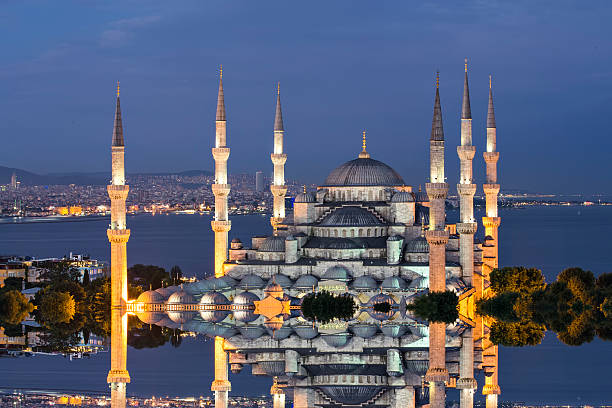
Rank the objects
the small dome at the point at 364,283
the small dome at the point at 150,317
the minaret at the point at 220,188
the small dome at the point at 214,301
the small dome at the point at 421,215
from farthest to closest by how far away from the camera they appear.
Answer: the small dome at the point at 421,215 < the minaret at the point at 220,188 < the small dome at the point at 364,283 < the small dome at the point at 214,301 < the small dome at the point at 150,317

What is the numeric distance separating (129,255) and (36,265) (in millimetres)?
22354

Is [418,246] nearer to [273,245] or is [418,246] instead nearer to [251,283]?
[273,245]

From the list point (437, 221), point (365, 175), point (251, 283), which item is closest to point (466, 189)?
point (437, 221)

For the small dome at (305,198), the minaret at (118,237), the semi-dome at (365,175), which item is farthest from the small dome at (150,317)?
the semi-dome at (365,175)

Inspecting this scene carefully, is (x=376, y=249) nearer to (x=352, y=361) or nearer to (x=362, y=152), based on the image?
(x=362, y=152)

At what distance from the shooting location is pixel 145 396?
63.3 ft

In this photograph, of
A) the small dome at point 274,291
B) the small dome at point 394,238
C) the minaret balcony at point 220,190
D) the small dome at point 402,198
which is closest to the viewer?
the small dome at point 274,291

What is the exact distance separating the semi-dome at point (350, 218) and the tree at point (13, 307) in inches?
419

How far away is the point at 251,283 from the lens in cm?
3419

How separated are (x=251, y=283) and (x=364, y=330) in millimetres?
7527

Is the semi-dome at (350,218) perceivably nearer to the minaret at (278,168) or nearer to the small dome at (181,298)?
the minaret at (278,168)

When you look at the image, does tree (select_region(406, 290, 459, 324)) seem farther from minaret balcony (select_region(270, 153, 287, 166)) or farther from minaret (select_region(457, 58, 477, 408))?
minaret balcony (select_region(270, 153, 287, 166))

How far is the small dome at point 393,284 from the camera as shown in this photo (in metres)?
32.9

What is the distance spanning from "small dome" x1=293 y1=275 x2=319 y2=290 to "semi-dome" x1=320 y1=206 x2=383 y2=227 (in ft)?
11.6
